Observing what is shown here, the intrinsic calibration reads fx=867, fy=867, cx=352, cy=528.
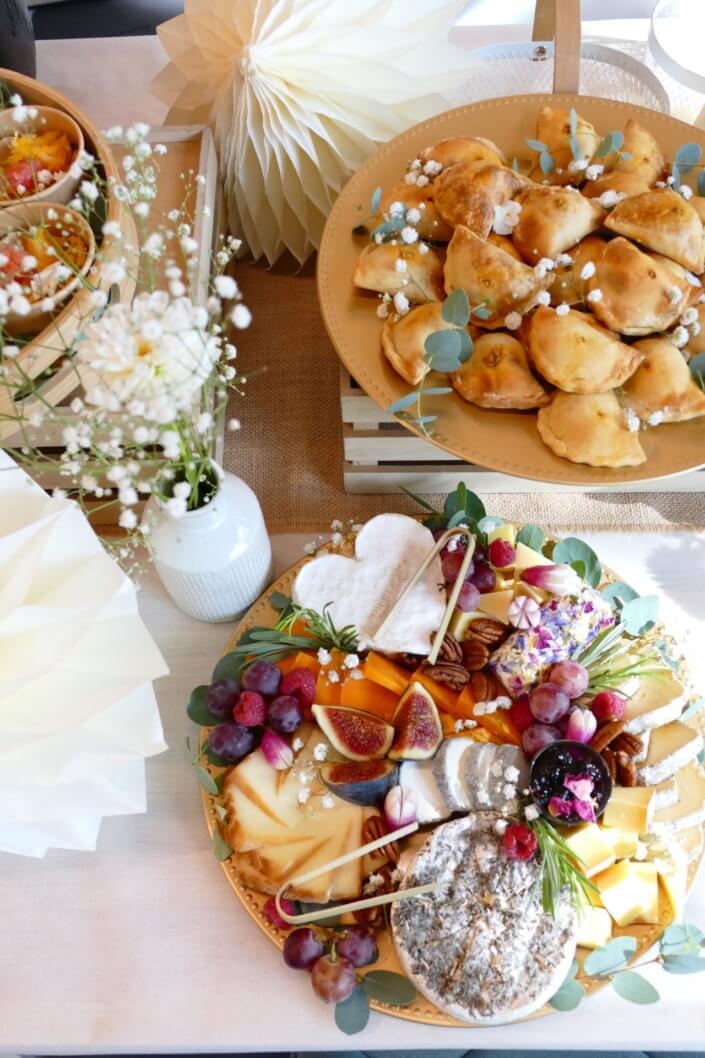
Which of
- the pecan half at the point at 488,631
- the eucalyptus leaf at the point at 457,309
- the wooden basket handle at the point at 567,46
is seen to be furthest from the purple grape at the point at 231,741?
the wooden basket handle at the point at 567,46

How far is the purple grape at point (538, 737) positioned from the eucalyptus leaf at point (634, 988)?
0.22 meters

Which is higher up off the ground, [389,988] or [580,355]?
[580,355]

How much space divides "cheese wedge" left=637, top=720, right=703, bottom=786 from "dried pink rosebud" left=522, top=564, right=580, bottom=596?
173 millimetres

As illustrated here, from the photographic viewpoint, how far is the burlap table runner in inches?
44.9

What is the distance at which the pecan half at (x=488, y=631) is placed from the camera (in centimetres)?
92

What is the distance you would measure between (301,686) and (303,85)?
2.49 ft

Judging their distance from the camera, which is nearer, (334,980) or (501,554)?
(334,980)

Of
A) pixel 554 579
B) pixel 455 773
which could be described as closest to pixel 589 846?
pixel 455 773

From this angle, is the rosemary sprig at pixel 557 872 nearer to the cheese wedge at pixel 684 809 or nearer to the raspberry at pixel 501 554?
the cheese wedge at pixel 684 809

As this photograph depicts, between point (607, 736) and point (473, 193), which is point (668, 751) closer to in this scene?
point (607, 736)

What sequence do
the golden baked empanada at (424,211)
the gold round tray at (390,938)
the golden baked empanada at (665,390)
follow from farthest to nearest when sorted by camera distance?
the golden baked empanada at (424,211), the golden baked empanada at (665,390), the gold round tray at (390,938)

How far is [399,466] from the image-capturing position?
1.12 m

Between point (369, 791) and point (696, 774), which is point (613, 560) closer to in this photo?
point (696, 774)

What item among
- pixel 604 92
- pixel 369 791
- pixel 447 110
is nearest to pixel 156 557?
pixel 369 791
